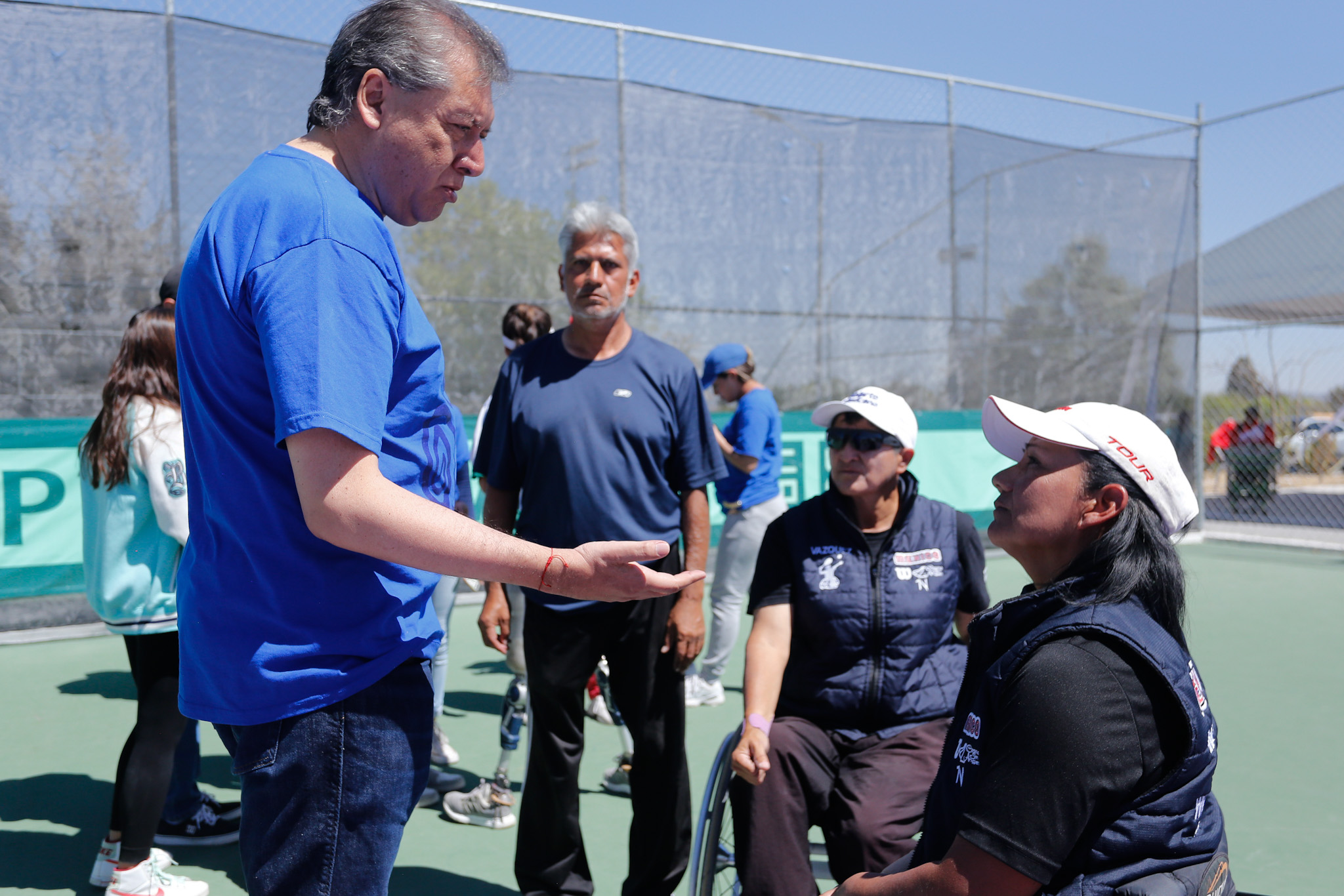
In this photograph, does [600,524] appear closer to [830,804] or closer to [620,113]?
[830,804]

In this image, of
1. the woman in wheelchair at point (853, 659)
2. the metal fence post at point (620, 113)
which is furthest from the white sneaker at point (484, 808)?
the metal fence post at point (620, 113)

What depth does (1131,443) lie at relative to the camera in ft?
5.63

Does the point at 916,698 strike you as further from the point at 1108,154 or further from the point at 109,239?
the point at 1108,154

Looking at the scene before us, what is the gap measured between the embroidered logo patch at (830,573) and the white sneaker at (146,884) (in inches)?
82.3

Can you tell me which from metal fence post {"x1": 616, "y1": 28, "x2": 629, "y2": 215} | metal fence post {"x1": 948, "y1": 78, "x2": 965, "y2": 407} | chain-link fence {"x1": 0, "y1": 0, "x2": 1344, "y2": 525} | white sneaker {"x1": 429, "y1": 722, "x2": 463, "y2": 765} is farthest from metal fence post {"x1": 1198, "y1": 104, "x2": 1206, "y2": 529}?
white sneaker {"x1": 429, "y1": 722, "x2": 463, "y2": 765}

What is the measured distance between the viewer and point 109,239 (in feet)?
21.9

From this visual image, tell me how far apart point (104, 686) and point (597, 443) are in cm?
397

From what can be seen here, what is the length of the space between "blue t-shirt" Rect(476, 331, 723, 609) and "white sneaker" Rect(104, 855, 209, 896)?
52.6 inches

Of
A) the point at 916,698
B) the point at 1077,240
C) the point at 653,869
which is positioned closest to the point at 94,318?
the point at 653,869

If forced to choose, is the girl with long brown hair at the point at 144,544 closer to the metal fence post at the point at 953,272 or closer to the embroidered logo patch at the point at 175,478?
the embroidered logo patch at the point at 175,478

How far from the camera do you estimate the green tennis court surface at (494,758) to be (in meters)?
3.39

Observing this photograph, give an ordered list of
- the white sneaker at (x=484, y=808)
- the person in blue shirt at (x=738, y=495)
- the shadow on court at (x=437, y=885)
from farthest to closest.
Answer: the person in blue shirt at (x=738, y=495), the white sneaker at (x=484, y=808), the shadow on court at (x=437, y=885)

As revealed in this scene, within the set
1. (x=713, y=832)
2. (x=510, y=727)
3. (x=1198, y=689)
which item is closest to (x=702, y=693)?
(x=510, y=727)

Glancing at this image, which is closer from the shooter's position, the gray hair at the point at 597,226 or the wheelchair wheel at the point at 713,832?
the wheelchair wheel at the point at 713,832
